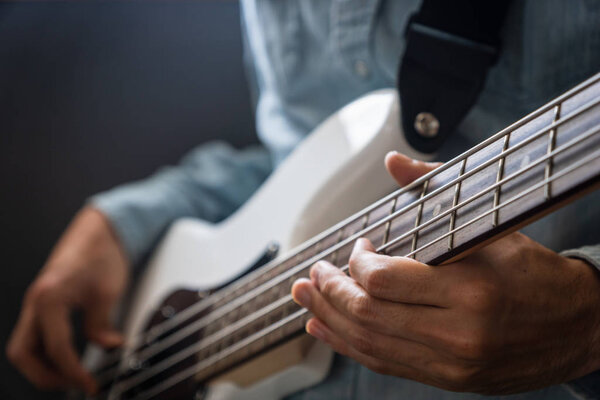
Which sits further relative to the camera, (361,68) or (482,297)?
(361,68)

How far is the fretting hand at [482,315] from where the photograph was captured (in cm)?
31

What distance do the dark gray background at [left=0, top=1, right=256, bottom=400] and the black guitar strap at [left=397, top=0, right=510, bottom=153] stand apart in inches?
26.2

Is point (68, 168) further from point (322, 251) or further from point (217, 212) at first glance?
point (322, 251)

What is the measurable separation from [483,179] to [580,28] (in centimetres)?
23

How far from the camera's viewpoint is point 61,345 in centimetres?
73

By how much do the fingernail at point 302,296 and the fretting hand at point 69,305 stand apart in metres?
0.45

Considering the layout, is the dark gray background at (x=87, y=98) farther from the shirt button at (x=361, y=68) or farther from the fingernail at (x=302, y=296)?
the fingernail at (x=302, y=296)

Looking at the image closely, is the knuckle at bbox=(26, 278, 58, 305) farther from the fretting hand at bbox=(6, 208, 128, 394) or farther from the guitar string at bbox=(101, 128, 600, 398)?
the guitar string at bbox=(101, 128, 600, 398)

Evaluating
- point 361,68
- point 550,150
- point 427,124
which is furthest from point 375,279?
point 361,68

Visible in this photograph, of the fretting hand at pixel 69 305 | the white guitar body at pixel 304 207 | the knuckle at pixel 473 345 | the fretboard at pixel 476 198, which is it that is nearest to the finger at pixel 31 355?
the fretting hand at pixel 69 305

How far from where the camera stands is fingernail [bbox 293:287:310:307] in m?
0.39

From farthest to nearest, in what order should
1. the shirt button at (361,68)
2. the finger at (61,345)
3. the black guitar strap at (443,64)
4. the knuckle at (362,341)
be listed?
the finger at (61,345)
the shirt button at (361,68)
the black guitar strap at (443,64)
the knuckle at (362,341)

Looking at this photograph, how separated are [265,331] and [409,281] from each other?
201mm

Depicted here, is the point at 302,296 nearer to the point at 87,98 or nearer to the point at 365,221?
the point at 365,221
